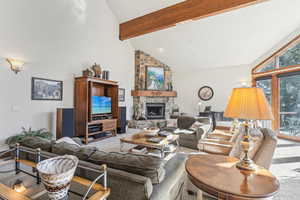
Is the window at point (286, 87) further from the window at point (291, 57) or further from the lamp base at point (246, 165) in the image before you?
the lamp base at point (246, 165)

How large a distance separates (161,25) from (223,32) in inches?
84.7

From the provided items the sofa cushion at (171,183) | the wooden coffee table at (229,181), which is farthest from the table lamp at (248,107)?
the sofa cushion at (171,183)

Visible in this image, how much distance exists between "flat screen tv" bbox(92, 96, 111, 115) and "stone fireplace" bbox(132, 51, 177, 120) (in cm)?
214

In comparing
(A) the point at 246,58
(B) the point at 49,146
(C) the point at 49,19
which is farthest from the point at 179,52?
(B) the point at 49,146

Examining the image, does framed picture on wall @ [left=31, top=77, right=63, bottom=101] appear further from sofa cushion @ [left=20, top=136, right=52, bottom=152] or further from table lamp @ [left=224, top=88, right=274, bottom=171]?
table lamp @ [left=224, top=88, right=274, bottom=171]

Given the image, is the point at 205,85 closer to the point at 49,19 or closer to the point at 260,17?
the point at 260,17

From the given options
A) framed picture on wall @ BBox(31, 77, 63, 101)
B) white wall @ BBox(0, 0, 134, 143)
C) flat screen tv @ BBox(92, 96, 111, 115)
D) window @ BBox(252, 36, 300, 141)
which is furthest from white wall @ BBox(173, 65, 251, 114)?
framed picture on wall @ BBox(31, 77, 63, 101)

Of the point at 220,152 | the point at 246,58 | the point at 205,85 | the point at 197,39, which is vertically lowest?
the point at 220,152

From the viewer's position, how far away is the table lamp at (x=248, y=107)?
1177 millimetres

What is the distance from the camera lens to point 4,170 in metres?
1.53

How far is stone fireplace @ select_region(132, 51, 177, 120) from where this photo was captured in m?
7.36

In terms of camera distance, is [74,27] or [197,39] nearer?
[74,27]

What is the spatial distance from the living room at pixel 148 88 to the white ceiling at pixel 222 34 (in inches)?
1.4

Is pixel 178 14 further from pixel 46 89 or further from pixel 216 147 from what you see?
pixel 46 89
